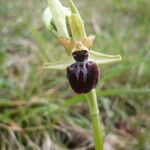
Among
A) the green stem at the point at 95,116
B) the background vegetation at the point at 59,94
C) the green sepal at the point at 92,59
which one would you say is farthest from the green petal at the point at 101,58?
the background vegetation at the point at 59,94

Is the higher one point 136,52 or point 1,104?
point 1,104

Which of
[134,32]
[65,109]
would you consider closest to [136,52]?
[134,32]

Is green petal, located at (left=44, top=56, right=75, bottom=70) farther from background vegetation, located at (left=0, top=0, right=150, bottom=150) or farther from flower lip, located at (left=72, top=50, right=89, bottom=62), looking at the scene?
background vegetation, located at (left=0, top=0, right=150, bottom=150)

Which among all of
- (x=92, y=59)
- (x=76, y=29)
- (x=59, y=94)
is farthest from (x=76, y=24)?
(x=59, y=94)

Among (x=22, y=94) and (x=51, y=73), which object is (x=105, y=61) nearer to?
(x=22, y=94)

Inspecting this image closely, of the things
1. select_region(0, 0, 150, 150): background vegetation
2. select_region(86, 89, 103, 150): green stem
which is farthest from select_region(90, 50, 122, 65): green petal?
select_region(0, 0, 150, 150): background vegetation

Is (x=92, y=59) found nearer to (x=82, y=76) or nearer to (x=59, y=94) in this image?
(x=82, y=76)

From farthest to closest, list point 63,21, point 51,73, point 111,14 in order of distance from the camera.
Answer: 1. point 111,14
2. point 51,73
3. point 63,21
